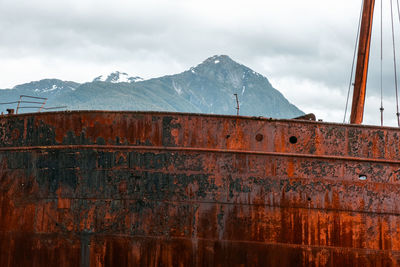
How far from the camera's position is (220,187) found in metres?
9.66

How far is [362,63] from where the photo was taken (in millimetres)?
13039

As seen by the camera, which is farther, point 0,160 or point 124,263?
point 0,160

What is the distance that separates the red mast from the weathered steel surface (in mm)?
2766

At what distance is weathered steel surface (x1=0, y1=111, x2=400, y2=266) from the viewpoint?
31.4 ft

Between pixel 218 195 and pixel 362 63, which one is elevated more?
pixel 362 63

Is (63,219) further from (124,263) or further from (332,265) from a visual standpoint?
(332,265)

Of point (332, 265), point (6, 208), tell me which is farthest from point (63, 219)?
point (332, 265)

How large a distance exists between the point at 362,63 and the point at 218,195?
6.09 m

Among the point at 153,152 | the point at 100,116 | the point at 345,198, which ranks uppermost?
the point at 100,116

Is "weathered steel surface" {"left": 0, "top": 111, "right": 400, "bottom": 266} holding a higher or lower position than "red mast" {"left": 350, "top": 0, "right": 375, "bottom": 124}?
lower

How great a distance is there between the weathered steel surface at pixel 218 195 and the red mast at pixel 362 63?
2.77 m

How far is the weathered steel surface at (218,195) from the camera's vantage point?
956 centimetres

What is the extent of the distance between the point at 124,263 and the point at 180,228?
4.29 ft

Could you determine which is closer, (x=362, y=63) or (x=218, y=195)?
(x=218, y=195)
